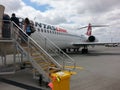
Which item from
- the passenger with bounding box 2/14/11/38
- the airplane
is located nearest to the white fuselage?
the airplane

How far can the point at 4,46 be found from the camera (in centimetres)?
991

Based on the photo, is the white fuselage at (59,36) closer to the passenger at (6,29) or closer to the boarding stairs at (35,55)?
the boarding stairs at (35,55)

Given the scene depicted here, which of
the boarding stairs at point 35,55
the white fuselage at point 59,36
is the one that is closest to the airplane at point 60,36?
the white fuselage at point 59,36

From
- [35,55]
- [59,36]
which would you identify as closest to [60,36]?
[59,36]

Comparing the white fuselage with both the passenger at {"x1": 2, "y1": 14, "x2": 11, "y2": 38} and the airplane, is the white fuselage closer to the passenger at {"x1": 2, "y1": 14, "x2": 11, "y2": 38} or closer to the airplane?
the airplane

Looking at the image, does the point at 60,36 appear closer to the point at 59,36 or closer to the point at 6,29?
the point at 59,36

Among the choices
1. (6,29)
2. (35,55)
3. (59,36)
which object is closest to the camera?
(35,55)

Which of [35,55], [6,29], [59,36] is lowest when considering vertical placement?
[35,55]

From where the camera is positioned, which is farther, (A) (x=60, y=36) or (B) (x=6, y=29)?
(A) (x=60, y=36)

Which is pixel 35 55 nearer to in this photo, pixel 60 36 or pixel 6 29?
pixel 6 29

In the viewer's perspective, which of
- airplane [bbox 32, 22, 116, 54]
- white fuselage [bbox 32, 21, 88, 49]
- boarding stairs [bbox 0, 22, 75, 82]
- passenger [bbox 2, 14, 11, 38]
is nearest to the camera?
boarding stairs [bbox 0, 22, 75, 82]

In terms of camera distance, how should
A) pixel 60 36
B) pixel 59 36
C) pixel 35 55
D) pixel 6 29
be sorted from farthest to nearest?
pixel 60 36 → pixel 59 36 → pixel 6 29 → pixel 35 55

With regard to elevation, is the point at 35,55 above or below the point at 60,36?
below

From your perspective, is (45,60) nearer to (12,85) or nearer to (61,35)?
(12,85)
